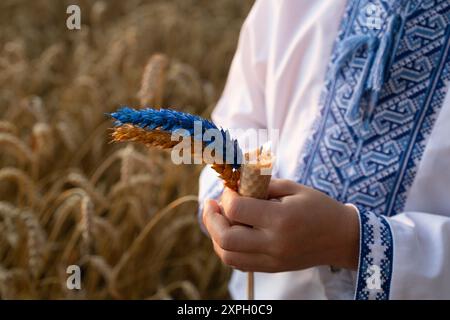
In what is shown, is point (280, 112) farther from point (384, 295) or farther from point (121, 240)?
point (121, 240)

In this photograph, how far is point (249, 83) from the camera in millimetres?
998

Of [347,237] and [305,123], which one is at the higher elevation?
[305,123]

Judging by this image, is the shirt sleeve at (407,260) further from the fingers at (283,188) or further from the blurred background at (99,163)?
the blurred background at (99,163)

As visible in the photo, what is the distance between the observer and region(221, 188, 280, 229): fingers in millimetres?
707

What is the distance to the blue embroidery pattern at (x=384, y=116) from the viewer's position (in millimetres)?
802

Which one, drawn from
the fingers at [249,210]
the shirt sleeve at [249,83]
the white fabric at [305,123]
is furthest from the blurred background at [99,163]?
the fingers at [249,210]

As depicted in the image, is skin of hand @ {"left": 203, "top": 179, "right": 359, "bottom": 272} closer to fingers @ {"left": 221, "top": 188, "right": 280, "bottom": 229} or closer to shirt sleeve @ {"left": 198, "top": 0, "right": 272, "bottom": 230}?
fingers @ {"left": 221, "top": 188, "right": 280, "bottom": 229}

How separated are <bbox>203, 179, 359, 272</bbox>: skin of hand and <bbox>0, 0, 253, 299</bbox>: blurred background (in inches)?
9.4

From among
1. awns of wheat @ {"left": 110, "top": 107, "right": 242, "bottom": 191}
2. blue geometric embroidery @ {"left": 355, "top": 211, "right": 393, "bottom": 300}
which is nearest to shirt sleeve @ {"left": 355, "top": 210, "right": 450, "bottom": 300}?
blue geometric embroidery @ {"left": 355, "top": 211, "right": 393, "bottom": 300}

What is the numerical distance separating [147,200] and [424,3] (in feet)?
2.23

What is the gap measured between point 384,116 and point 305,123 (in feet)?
0.36

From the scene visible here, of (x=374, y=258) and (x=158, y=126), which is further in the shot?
(x=374, y=258)

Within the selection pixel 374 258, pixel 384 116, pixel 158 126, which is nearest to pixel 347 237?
pixel 374 258

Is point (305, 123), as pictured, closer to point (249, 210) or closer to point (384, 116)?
point (384, 116)
